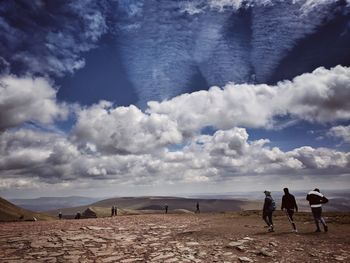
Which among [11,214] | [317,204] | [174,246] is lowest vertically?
[11,214]

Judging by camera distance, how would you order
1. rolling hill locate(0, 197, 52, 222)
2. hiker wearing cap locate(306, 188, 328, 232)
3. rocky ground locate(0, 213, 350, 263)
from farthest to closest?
rolling hill locate(0, 197, 52, 222) → hiker wearing cap locate(306, 188, 328, 232) → rocky ground locate(0, 213, 350, 263)

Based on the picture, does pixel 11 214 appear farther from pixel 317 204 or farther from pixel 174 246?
pixel 317 204

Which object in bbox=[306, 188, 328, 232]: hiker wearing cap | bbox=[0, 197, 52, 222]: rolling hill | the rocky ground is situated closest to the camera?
the rocky ground

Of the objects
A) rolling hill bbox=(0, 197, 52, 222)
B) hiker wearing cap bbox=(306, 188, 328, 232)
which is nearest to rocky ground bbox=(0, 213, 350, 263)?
hiker wearing cap bbox=(306, 188, 328, 232)

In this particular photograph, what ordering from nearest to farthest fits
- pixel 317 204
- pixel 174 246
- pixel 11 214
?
pixel 174 246, pixel 317 204, pixel 11 214

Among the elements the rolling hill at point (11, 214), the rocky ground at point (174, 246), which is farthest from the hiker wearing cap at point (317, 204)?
the rolling hill at point (11, 214)

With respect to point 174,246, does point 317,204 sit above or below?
above

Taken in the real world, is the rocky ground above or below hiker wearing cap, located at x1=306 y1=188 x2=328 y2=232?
below

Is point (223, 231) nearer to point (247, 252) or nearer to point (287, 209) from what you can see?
point (287, 209)

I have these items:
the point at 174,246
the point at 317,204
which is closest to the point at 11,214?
the point at 174,246

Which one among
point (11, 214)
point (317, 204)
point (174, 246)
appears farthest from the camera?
point (11, 214)

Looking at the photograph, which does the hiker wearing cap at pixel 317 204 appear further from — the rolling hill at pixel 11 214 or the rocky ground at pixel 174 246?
the rolling hill at pixel 11 214

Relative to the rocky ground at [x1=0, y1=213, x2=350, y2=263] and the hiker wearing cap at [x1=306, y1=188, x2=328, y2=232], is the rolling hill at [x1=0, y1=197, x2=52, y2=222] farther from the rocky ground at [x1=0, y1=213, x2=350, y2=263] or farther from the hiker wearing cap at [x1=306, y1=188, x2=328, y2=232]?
the hiker wearing cap at [x1=306, y1=188, x2=328, y2=232]

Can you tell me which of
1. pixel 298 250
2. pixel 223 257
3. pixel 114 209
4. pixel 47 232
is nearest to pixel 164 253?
pixel 223 257
